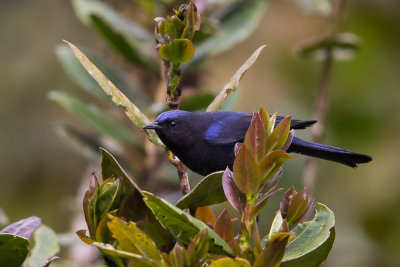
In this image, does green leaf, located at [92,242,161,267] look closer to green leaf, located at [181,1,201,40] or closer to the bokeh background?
green leaf, located at [181,1,201,40]

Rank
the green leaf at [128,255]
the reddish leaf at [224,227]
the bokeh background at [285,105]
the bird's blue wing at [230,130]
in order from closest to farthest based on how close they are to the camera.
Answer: the green leaf at [128,255]
the reddish leaf at [224,227]
the bird's blue wing at [230,130]
the bokeh background at [285,105]

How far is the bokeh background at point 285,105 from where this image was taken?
421 cm

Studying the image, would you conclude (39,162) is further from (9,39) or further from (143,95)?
(143,95)

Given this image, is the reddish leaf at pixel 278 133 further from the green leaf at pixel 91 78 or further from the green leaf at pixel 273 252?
the green leaf at pixel 91 78

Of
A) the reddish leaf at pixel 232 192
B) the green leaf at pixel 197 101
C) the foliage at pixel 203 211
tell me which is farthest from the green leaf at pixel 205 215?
the green leaf at pixel 197 101

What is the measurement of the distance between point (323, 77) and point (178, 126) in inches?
28.9

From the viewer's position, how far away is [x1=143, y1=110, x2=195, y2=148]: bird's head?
2297mm

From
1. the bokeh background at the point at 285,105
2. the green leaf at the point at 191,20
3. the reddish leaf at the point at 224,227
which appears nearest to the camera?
the reddish leaf at the point at 224,227

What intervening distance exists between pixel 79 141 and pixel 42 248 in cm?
120

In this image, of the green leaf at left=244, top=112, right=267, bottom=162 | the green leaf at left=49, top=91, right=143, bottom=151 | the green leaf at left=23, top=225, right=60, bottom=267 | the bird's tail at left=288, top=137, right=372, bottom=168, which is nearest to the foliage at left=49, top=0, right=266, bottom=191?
the green leaf at left=49, top=91, right=143, bottom=151

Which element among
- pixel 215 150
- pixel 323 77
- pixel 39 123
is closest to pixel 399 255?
pixel 323 77

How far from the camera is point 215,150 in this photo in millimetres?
2568

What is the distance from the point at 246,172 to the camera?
128cm

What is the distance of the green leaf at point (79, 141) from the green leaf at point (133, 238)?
5.69ft
